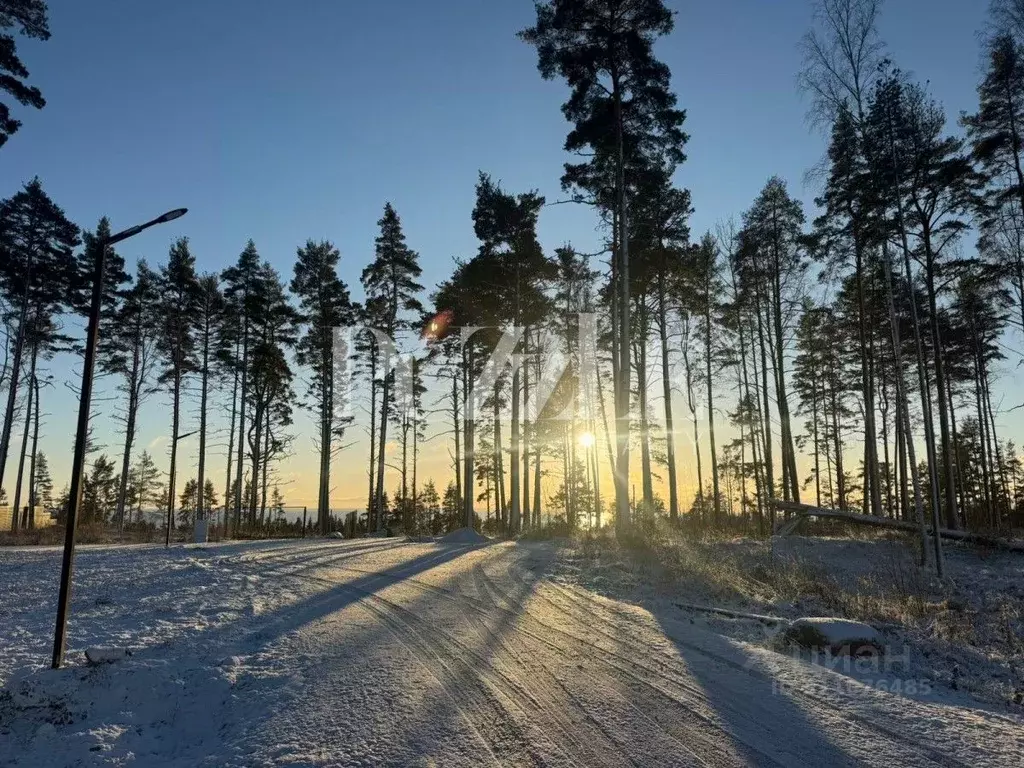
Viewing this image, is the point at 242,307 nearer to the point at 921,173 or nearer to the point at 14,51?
the point at 14,51

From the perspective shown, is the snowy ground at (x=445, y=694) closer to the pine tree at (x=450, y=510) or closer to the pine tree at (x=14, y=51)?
the pine tree at (x=14, y=51)

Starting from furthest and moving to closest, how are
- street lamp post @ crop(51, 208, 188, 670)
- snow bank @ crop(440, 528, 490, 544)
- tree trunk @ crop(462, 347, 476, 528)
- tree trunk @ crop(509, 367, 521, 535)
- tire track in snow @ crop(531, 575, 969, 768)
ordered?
tree trunk @ crop(462, 347, 476, 528) < tree trunk @ crop(509, 367, 521, 535) < snow bank @ crop(440, 528, 490, 544) < street lamp post @ crop(51, 208, 188, 670) < tire track in snow @ crop(531, 575, 969, 768)

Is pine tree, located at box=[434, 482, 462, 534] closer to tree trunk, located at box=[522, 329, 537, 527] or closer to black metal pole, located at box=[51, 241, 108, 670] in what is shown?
tree trunk, located at box=[522, 329, 537, 527]

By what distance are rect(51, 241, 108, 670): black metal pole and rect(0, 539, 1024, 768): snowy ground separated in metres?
0.40

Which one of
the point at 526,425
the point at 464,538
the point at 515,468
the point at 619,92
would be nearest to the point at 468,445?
the point at 515,468

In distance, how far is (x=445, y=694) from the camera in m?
4.95

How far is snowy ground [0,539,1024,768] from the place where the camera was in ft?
12.9

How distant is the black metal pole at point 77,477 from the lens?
19.7ft

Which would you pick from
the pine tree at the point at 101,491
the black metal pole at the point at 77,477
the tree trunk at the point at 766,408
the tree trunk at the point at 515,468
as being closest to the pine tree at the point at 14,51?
the black metal pole at the point at 77,477

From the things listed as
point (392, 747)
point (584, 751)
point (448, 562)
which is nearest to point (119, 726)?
point (392, 747)

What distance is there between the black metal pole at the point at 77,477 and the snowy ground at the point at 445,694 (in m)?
0.40

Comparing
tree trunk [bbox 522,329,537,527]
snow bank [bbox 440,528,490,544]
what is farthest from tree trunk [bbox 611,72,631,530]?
tree trunk [bbox 522,329,537,527]

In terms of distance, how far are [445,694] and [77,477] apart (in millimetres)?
4716

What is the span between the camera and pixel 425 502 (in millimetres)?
68938
